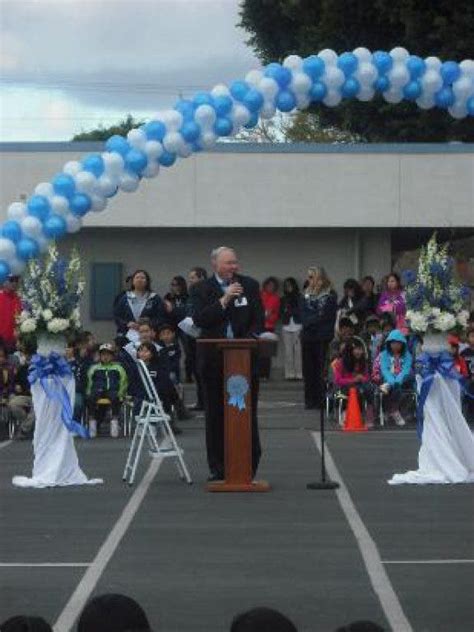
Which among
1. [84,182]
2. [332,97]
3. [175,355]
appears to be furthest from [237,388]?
[175,355]

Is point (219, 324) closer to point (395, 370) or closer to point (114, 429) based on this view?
point (114, 429)

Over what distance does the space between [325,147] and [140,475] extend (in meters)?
14.4

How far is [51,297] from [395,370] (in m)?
7.05

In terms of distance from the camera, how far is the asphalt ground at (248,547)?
10453 mm

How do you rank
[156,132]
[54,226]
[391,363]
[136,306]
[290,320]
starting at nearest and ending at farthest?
[54,226]
[156,132]
[136,306]
[391,363]
[290,320]

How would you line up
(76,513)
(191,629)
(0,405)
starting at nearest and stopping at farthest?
1. (191,629)
2. (76,513)
3. (0,405)

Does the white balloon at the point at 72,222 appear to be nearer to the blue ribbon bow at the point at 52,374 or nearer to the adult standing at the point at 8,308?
the blue ribbon bow at the point at 52,374

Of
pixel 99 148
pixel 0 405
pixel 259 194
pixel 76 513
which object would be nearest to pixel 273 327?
pixel 259 194

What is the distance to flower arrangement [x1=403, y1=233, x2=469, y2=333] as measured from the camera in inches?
677

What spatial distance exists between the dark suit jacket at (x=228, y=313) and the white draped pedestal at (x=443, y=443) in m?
1.79

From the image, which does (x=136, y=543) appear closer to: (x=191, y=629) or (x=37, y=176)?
(x=191, y=629)

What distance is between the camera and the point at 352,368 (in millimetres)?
23750

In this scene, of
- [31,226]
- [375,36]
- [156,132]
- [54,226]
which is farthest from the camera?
[375,36]

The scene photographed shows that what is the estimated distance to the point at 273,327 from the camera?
30.1 metres
